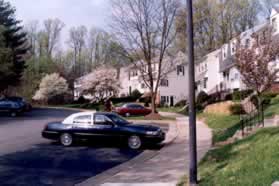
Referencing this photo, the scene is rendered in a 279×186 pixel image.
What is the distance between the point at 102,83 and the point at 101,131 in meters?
45.3

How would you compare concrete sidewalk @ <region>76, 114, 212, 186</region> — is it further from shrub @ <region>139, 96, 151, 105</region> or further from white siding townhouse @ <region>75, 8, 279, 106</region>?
shrub @ <region>139, 96, 151, 105</region>

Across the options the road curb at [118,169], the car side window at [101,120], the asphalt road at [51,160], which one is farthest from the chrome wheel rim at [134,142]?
the car side window at [101,120]

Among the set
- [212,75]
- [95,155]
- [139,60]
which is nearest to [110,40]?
[139,60]

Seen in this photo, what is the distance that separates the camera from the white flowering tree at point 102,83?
60062mm

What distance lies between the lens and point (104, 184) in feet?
29.8

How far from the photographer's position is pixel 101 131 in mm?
15062

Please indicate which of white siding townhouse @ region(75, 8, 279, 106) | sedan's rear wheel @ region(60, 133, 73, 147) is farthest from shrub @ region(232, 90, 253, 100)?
sedan's rear wheel @ region(60, 133, 73, 147)

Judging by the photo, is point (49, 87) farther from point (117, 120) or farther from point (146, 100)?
point (117, 120)

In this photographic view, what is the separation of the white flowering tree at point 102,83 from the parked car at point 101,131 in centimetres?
4432

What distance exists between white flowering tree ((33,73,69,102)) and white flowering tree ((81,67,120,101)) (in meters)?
5.50

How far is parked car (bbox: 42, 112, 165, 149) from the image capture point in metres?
15.0

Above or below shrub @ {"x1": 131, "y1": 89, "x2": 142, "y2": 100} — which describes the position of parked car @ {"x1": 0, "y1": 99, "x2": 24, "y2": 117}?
below

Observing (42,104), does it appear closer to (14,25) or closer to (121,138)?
(14,25)

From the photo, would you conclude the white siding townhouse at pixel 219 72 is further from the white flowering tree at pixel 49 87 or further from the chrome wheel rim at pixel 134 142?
the chrome wheel rim at pixel 134 142
